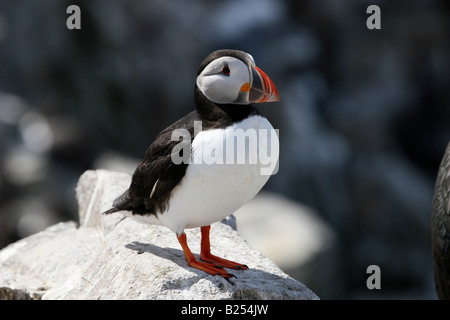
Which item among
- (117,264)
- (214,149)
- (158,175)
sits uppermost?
(214,149)

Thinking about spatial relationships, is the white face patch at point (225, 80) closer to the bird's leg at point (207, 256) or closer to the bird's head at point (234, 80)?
the bird's head at point (234, 80)

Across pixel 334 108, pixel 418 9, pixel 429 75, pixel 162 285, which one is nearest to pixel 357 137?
pixel 334 108

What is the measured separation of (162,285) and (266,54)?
921 centimetres

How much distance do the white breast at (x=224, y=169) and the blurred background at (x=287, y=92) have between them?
7.77 meters

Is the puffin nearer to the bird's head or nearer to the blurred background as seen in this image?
the bird's head

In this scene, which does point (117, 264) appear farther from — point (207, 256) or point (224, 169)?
point (224, 169)

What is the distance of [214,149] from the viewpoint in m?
3.08

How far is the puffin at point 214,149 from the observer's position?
3094mm

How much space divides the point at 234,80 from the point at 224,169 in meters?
0.43

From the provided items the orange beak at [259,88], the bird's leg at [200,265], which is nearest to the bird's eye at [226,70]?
the orange beak at [259,88]

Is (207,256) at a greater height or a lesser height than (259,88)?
lesser

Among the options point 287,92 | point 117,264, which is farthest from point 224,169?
point 287,92

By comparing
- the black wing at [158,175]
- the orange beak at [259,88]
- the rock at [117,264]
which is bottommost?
the rock at [117,264]
